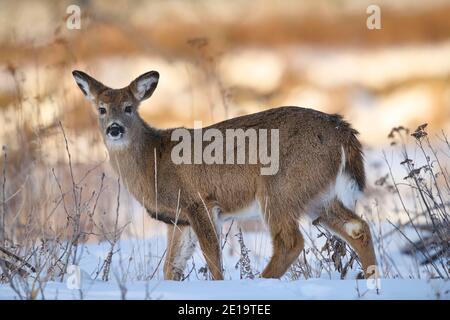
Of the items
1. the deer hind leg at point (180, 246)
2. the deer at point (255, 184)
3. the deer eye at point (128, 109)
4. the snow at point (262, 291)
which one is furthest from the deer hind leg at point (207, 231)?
the snow at point (262, 291)

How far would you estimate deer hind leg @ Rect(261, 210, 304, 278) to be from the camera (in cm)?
848

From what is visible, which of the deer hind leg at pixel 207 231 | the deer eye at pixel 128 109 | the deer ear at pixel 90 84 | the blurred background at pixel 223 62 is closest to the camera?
the deer hind leg at pixel 207 231

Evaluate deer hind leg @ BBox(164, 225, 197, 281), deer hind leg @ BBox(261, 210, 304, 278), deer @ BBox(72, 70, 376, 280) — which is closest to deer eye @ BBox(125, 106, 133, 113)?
deer @ BBox(72, 70, 376, 280)

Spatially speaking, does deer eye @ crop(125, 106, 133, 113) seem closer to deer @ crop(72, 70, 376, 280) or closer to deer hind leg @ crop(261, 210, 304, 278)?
deer @ crop(72, 70, 376, 280)

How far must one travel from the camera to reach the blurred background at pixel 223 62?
1345cm

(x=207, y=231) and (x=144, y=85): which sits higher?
(x=144, y=85)

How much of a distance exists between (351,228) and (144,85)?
2.84 meters

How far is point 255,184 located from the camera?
873cm

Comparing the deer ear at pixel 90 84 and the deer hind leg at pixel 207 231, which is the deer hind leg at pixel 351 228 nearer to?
the deer hind leg at pixel 207 231

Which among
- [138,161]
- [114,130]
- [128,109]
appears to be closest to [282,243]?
[138,161]

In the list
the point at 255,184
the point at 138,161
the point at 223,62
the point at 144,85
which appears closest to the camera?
the point at 255,184

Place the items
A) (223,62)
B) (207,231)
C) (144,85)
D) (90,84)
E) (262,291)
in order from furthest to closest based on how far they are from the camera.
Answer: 1. (223,62)
2. (144,85)
3. (90,84)
4. (207,231)
5. (262,291)

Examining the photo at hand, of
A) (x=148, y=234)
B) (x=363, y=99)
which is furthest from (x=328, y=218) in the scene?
(x=363, y=99)

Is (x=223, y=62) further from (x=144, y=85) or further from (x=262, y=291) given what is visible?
(x=262, y=291)
